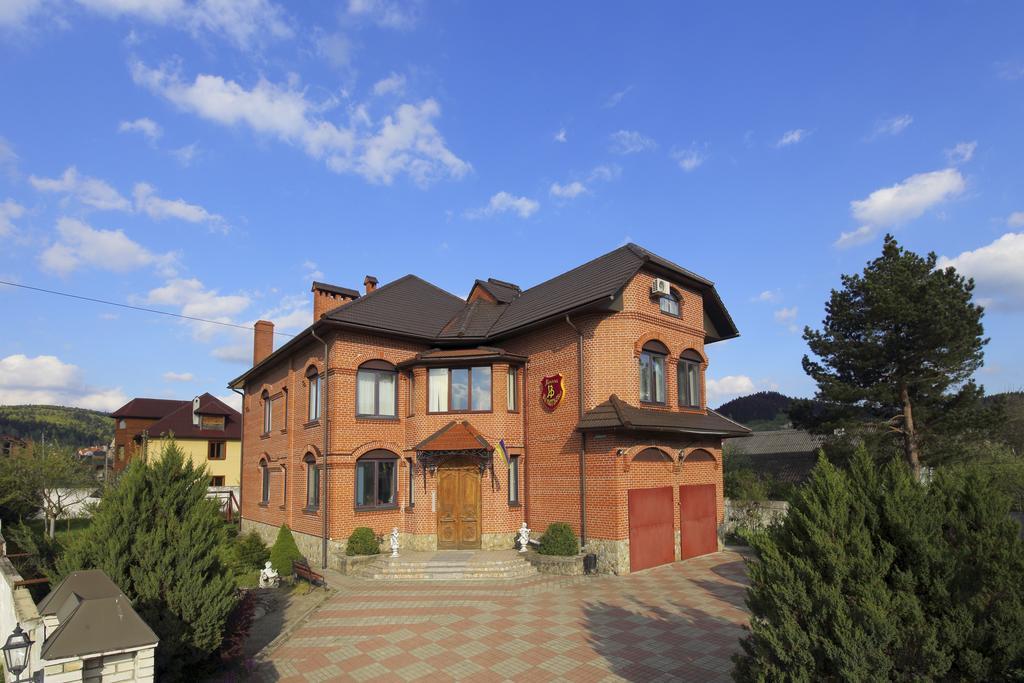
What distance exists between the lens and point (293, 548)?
16156mm

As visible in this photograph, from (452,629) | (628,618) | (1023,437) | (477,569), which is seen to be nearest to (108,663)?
(452,629)

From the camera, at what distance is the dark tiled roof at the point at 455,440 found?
16.2 metres

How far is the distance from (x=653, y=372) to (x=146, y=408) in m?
46.6

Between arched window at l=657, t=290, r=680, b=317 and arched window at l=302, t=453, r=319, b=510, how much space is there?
11.9 m

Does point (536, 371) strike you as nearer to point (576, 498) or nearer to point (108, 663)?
point (576, 498)

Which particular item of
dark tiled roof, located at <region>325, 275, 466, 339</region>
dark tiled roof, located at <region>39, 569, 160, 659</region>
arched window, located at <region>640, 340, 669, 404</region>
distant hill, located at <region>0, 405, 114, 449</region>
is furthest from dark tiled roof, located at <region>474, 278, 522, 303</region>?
distant hill, located at <region>0, 405, 114, 449</region>

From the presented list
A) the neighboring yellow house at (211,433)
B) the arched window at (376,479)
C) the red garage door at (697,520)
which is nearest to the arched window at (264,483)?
the arched window at (376,479)

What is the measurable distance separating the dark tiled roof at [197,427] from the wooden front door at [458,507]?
97.7ft

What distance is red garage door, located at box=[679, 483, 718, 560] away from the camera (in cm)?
1695

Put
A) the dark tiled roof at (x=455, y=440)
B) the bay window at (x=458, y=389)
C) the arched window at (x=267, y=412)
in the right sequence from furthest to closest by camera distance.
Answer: the arched window at (x=267, y=412) < the bay window at (x=458, y=389) < the dark tiled roof at (x=455, y=440)

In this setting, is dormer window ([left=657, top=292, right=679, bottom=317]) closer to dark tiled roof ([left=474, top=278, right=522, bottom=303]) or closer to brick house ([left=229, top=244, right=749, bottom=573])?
brick house ([left=229, top=244, right=749, bottom=573])

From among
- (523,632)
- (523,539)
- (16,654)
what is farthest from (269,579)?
(16,654)

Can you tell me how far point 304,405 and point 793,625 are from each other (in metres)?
16.9

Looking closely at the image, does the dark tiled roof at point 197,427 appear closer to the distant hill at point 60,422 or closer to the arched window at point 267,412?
the arched window at point 267,412
